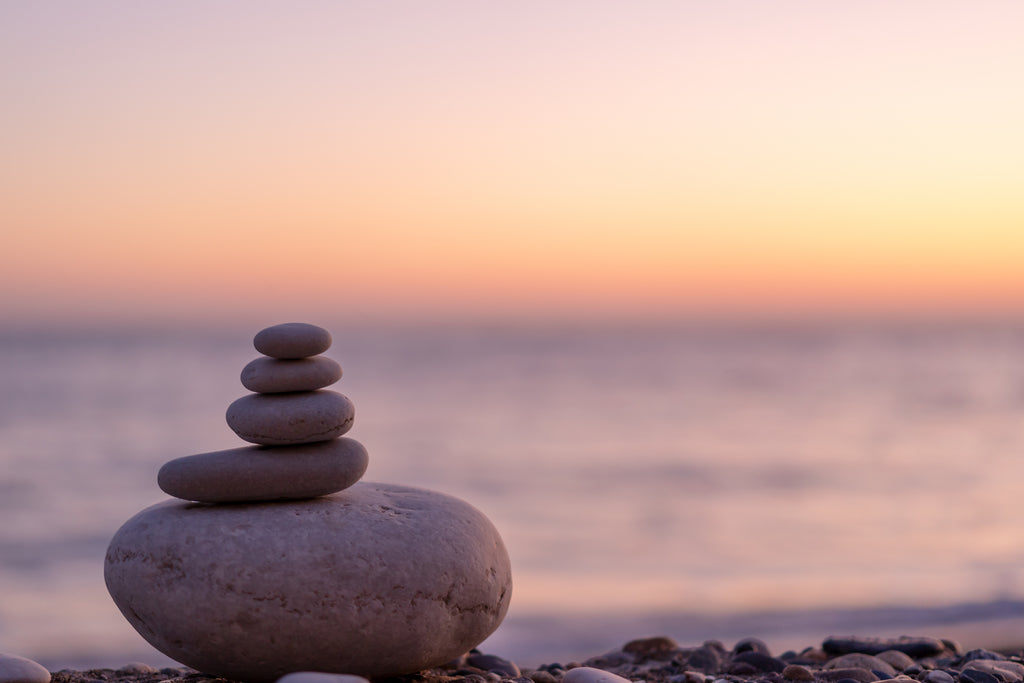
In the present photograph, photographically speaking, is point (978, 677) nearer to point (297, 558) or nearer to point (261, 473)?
point (297, 558)

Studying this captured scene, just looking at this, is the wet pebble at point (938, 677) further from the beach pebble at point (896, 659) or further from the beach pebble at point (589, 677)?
the beach pebble at point (589, 677)

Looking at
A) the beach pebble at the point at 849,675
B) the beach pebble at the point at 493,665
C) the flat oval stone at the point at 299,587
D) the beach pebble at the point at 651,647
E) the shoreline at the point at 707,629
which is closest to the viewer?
the flat oval stone at the point at 299,587

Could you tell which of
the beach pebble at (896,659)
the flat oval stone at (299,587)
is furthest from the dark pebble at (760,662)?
the flat oval stone at (299,587)

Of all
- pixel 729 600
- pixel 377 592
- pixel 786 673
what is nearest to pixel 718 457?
pixel 729 600

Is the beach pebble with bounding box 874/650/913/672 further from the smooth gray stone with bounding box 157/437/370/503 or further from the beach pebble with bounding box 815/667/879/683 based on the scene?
the smooth gray stone with bounding box 157/437/370/503

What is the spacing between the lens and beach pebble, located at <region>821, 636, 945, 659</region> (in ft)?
18.0

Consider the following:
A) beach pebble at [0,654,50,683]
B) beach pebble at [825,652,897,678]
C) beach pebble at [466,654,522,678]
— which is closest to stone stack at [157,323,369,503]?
beach pebble at [0,654,50,683]

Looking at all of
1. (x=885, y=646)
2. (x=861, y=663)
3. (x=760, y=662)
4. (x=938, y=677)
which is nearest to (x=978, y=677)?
(x=938, y=677)

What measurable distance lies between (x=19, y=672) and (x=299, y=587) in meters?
1.36

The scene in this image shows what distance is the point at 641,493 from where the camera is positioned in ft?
46.3

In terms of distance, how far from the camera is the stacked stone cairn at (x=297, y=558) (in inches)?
151

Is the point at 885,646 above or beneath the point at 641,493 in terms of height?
beneath

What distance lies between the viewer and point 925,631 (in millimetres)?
7562

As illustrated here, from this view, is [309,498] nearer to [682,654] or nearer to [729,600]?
[682,654]
